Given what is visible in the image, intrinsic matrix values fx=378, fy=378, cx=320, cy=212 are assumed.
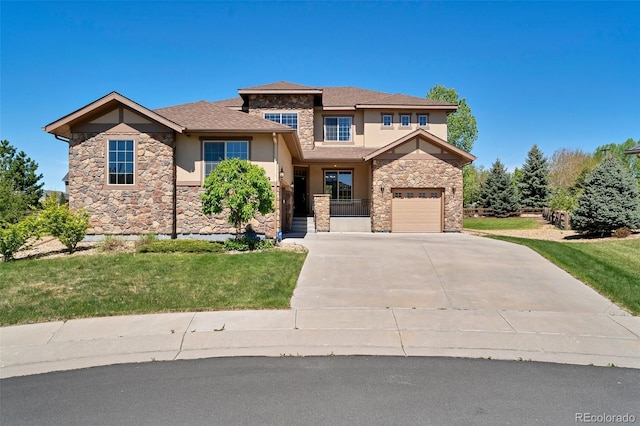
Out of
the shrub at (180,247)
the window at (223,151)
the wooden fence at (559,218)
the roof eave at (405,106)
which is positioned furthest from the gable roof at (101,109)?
the wooden fence at (559,218)

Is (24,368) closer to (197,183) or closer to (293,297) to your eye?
(293,297)

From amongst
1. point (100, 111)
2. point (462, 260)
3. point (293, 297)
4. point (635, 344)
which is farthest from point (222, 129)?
point (635, 344)

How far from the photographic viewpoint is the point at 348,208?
827 inches

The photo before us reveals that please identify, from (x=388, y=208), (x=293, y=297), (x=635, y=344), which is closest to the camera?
(x=635, y=344)

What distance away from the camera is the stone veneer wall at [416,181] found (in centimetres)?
1962

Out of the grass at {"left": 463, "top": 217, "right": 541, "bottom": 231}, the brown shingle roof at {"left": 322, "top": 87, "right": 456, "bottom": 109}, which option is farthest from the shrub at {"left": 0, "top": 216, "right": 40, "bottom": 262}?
the grass at {"left": 463, "top": 217, "right": 541, "bottom": 231}

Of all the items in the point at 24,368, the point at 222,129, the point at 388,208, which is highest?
the point at 222,129

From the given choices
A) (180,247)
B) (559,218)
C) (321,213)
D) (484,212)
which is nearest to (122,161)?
(180,247)

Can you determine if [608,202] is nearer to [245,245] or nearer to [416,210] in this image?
[416,210]

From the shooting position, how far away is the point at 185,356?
5.41 m

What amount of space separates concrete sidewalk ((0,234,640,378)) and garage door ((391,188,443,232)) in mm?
10152

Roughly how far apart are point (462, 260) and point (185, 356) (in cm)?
876

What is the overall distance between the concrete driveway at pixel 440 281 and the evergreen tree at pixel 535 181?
22370 millimetres

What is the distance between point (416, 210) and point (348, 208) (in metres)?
3.67
